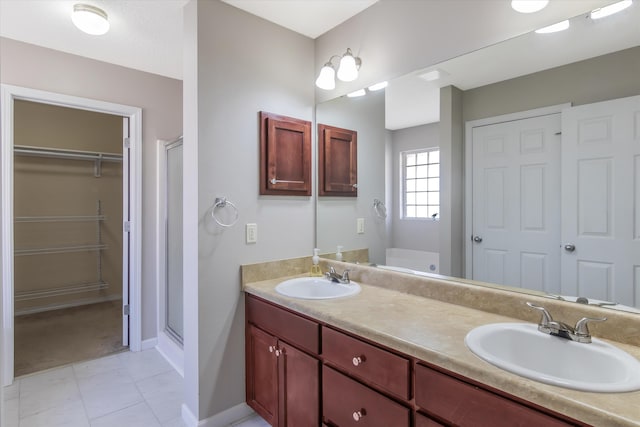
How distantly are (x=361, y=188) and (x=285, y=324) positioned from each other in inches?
39.0

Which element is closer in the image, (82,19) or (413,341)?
(413,341)

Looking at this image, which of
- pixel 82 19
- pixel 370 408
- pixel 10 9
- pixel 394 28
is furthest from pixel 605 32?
pixel 10 9

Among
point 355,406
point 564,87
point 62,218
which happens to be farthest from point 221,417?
point 62,218

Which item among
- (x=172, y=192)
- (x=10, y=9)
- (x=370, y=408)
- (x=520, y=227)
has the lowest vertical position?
(x=370, y=408)

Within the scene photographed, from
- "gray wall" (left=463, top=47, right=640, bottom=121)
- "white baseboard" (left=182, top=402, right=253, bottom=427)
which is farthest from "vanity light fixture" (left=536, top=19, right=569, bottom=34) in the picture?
"white baseboard" (left=182, top=402, right=253, bottom=427)

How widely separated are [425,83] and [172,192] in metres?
2.25

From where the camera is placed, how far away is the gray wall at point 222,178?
73.9 inches

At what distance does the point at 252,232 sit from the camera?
81.4 inches

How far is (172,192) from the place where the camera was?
2.92 m

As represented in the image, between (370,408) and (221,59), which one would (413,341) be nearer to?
(370,408)

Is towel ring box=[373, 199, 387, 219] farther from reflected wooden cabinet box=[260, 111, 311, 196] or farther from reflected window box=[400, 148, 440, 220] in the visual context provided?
reflected wooden cabinet box=[260, 111, 311, 196]

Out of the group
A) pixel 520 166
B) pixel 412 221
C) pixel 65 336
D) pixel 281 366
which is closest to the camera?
pixel 520 166

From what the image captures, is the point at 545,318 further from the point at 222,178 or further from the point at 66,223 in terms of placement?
the point at 66,223

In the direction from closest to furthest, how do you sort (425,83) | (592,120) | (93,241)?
(592,120), (425,83), (93,241)
